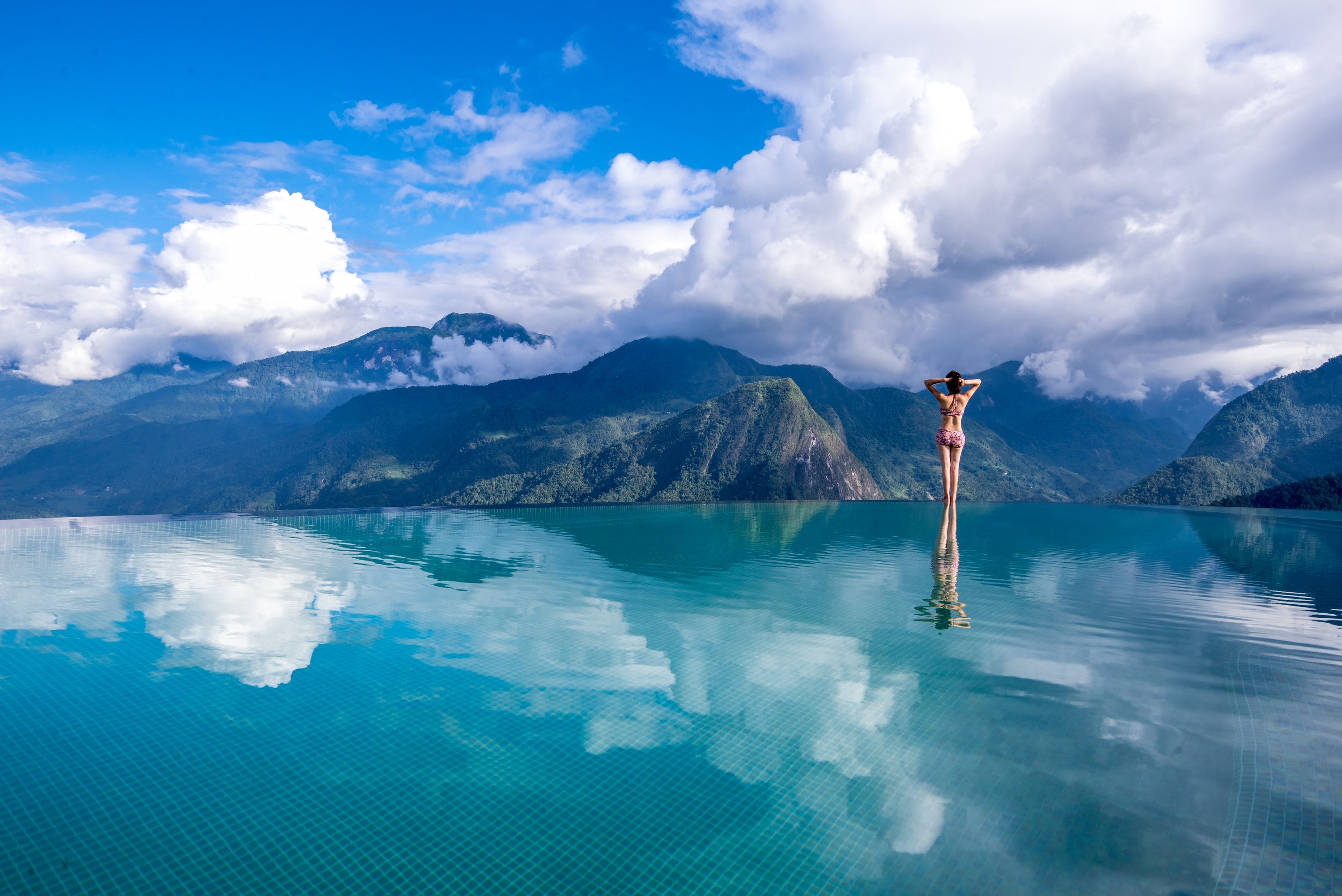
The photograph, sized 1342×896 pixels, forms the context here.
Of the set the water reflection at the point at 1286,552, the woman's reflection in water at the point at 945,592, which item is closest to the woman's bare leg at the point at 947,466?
the woman's reflection in water at the point at 945,592

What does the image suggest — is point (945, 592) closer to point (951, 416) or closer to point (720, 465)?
point (951, 416)

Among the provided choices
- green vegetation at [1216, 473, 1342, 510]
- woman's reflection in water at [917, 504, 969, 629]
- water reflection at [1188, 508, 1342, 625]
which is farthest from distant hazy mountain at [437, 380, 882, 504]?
woman's reflection in water at [917, 504, 969, 629]

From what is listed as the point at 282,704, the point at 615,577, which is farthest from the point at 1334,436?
the point at 282,704

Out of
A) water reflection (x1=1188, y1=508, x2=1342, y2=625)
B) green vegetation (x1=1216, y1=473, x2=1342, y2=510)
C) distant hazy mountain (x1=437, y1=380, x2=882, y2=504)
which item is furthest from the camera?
distant hazy mountain (x1=437, y1=380, x2=882, y2=504)

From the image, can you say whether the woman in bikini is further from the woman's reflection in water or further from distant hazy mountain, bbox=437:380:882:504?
distant hazy mountain, bbox=437:380:882:504

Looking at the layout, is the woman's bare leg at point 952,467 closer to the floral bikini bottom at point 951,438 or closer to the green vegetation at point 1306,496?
the floral bikini bottom at point 951,438

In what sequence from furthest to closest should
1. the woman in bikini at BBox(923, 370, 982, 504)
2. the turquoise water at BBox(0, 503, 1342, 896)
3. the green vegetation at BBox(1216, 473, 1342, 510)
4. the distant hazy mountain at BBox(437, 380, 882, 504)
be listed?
1. the distant hazy mountain at BBox(437, 380, 882, 504)
2. the green vegetation at BBox(1216, 473, 1342, 510)
3. the woman in bikini at BBox(923, 370, 982, 504)
4. the turquoise water at BBox(0, 503, 1342, 896)
